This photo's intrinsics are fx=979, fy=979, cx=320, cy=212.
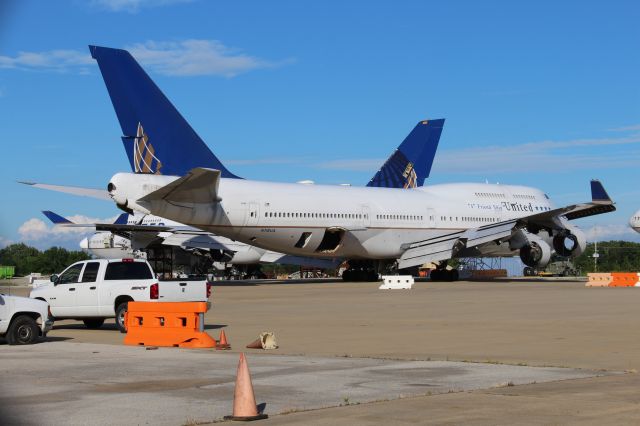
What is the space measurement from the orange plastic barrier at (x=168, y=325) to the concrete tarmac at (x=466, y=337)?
95 centimetres

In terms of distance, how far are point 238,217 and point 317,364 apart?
3081 centimetres

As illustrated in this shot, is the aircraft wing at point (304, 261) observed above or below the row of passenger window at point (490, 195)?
below

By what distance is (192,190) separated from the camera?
4316 cm

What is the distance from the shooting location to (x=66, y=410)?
10.9 m

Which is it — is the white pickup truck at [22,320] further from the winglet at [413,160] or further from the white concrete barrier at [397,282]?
the winglet at [413,160]

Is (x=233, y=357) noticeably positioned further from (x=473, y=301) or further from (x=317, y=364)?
(x=473, y=301)

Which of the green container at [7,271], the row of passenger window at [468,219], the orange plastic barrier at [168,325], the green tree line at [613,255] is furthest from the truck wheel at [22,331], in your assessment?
the green tree line at [613,255]

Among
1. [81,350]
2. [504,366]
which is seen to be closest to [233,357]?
[81,350]

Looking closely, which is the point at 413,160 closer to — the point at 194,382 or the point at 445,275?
the point at 445,275

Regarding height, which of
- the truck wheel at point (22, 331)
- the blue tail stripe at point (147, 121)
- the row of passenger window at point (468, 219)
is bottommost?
the truck wheel at point (22, 331)

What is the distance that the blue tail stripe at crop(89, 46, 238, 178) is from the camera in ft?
152

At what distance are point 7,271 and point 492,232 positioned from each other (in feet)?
142

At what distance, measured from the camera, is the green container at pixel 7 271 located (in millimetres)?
9608

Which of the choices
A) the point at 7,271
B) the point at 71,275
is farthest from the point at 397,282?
the point at 7,271
